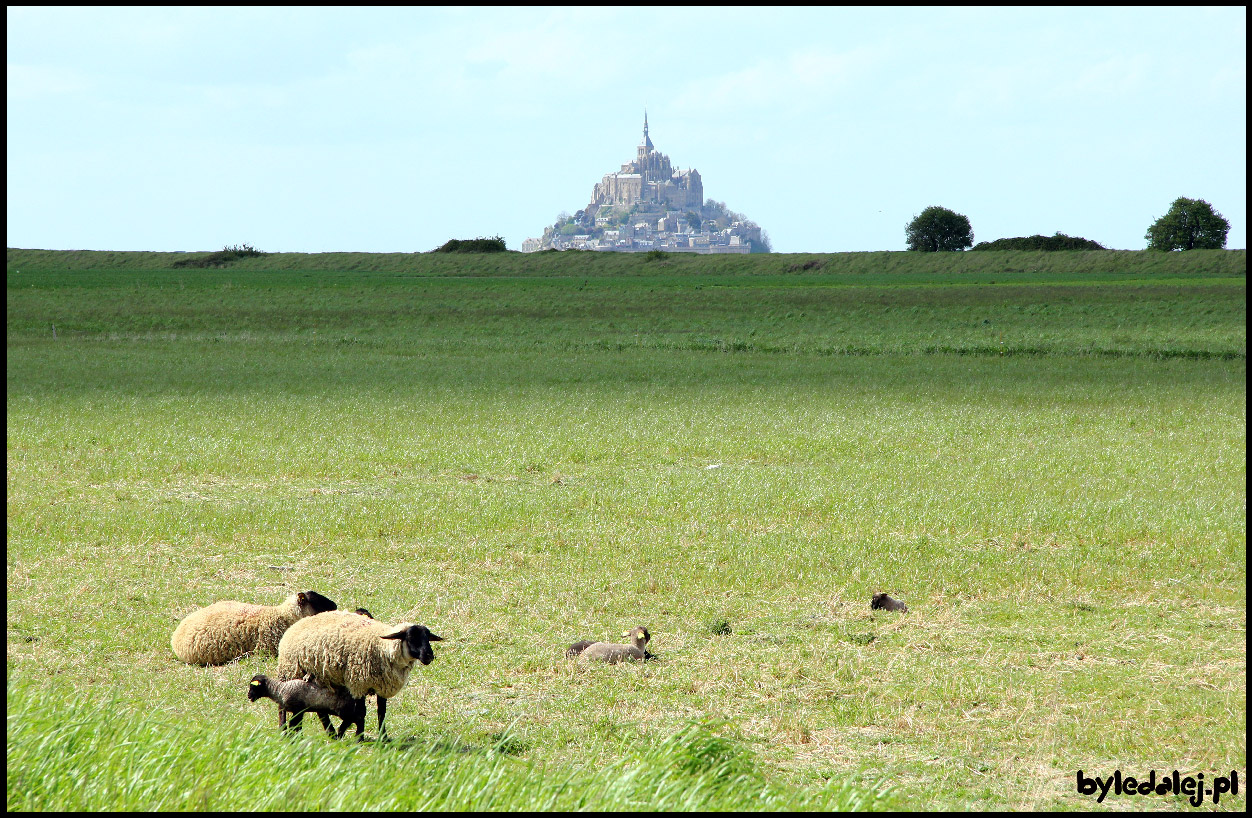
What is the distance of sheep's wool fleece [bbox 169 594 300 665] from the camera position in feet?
26.1

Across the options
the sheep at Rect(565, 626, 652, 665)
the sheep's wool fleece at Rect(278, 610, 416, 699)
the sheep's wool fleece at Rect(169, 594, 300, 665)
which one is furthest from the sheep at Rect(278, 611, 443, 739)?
the sheep at Rect(565, 626, 652, 665)

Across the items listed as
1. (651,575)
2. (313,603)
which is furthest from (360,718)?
(651,575)

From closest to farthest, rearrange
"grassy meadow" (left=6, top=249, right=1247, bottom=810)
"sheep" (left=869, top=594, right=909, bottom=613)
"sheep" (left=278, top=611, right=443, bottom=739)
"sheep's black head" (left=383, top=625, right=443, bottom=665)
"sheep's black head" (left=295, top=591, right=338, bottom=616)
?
"grassy meadow" (left=6, top=249, right=1247, bottom=810), "sheep's black head" (left=383, top=625, right=443, bottom=665), "sheep" (left=278, top=611, right=443, bottom=739), "sheep's black head" (left=295, top=591, right=338, bottom=616), "sheep" (left=869, top=594, right=909, bottom=613)

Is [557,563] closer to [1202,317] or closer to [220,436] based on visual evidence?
[220,436]

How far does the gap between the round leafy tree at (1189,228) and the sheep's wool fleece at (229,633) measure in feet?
379

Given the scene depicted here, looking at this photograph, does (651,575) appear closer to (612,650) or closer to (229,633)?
(612,650)

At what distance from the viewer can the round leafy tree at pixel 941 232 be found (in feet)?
401

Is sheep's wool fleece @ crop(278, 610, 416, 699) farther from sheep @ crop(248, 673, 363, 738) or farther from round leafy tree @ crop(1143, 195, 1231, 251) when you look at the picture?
round leafy tree @ crop(1143, 195, 1231, 251)

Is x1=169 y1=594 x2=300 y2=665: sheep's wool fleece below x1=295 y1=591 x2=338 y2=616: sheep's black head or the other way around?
below

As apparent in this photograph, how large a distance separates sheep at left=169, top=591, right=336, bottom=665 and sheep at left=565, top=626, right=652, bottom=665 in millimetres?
2000

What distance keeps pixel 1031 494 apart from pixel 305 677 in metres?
12.0

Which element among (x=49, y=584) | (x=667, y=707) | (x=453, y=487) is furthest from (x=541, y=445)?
(x=667, y=707)

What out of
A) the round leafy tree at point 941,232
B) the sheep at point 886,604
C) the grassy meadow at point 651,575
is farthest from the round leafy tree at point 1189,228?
the sheep at point 886,604

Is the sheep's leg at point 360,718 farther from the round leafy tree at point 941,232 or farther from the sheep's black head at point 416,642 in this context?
the round leafy tree at point 941,232
